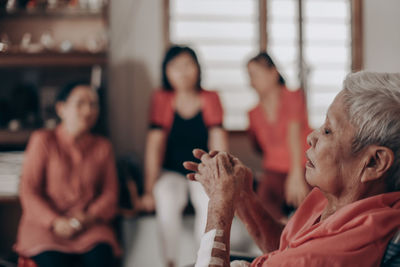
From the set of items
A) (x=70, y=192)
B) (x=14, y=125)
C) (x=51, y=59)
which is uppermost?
(x=51, y=59)

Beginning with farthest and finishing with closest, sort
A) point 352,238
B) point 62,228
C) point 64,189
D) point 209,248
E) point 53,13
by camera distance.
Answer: point 53,13, point 64,189, point 62,228, point 209,248, point 352,238

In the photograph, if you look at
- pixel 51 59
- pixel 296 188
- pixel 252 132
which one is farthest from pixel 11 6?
pixel 296 188

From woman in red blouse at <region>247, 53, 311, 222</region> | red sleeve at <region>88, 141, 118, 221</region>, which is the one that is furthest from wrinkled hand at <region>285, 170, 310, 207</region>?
red sleeve at <region>88, 141, 118, 221</region>

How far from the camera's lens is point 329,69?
343cm

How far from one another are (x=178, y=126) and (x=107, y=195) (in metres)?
0.54

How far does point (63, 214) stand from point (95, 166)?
0.28 meters

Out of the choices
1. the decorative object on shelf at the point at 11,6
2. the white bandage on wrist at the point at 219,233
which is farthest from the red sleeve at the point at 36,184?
the white bandage on wrist at the point at 219,233

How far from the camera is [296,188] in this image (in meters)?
2.32

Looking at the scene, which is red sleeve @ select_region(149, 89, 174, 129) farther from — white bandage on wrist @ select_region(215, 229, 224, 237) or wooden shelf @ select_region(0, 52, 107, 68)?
white bandage on wrist @ select_region(215, 229, 224, 237)

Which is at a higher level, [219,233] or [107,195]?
[219,233]

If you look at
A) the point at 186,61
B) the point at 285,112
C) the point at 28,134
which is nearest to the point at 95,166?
the point at 28,134

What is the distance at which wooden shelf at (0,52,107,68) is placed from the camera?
2.50m

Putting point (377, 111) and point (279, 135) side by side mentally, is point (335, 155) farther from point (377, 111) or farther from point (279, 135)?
point (279, 135)

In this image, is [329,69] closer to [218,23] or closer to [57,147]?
[218,23]
